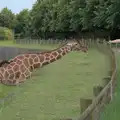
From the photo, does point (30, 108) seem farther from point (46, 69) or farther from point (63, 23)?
point (63, 23)

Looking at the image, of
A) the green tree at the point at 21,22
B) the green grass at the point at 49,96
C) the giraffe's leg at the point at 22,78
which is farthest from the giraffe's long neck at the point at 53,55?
the green tree at the point at 21,22

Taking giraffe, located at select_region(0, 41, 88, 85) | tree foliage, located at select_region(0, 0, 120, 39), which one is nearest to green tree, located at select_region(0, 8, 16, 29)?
tree foliage, located at select_region(0, 0, 120, 39)

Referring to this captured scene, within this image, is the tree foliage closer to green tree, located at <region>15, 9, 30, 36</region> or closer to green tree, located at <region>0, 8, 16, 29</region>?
green tree, located at <region>15, 9, 30, 36</region>

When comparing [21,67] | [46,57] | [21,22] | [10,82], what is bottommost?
[10,82]

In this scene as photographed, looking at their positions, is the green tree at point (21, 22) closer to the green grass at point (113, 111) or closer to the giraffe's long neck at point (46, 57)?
the giraffe's long neck at point (46, 57)

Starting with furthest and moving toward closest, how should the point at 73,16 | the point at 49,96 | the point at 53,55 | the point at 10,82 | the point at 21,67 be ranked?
the point at 73,16 < the point at 53,55 < the point at 21,67 < the point at 10,82 < the point at 49,96

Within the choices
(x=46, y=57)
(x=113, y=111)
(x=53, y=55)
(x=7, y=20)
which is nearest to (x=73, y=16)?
(x=53, y=55)

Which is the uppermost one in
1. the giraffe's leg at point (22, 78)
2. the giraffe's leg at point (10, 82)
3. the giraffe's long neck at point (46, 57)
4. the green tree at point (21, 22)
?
the green tree at point (21, 22)

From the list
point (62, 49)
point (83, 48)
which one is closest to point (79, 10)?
point (83, 48)

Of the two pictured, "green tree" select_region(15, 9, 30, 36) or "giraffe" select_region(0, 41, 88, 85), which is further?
"green tree" select_region(15, 9, 30, 36)

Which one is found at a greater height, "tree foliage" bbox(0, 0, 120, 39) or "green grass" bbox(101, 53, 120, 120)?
"tree foliage" bbox(0, 0, 120, 39)

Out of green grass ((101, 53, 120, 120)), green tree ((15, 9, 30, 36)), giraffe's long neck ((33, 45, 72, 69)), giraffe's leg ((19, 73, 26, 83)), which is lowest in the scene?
giraffe's leg ((19, 73, 26, 83))

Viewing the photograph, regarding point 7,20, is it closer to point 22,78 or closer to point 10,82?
point 22,78

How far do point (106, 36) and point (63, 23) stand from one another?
959 centimetres
